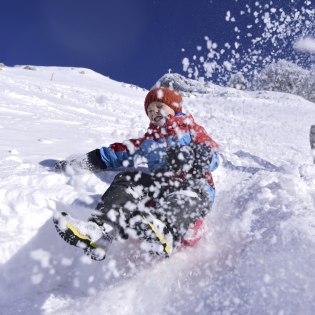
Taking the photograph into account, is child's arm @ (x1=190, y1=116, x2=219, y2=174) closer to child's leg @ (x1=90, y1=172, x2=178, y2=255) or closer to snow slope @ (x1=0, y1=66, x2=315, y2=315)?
snow slope @ (x1=0, y1=66, x2=315, y2=315)

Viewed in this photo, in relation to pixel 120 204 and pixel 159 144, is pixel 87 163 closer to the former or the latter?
pixel 159 144

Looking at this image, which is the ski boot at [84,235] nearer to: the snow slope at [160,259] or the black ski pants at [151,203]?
the black ski pants at [151,203]

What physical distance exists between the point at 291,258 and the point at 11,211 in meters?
1.89

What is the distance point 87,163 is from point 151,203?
0.82m

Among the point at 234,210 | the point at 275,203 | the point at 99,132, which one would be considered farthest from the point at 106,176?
the point at 99,132

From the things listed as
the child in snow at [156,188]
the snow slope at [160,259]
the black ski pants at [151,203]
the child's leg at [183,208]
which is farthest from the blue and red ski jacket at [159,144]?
the child's leg at [183,208]

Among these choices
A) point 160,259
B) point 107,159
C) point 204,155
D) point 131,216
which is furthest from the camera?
point 107,159

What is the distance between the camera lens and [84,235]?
232 centimetres

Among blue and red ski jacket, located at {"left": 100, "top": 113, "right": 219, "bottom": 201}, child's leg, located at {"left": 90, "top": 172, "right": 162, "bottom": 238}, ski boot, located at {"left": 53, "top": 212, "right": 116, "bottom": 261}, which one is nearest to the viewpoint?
ski boot, located at {"left": 53, "top": 212, "right": 116, "bottom": 261}

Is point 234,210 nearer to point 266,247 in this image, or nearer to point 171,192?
point 171,192

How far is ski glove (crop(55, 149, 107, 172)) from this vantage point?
361 centimetres

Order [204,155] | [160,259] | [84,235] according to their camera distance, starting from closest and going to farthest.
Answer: [84,235]
[160,259]
[204,155]

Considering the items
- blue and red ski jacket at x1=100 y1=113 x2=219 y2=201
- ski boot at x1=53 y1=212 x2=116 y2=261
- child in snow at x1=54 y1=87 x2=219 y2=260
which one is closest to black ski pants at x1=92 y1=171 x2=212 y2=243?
child in snow at x1=54 y1=87 x2=219 y2=260

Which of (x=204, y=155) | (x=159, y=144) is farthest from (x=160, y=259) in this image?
(x=159, y=144)
